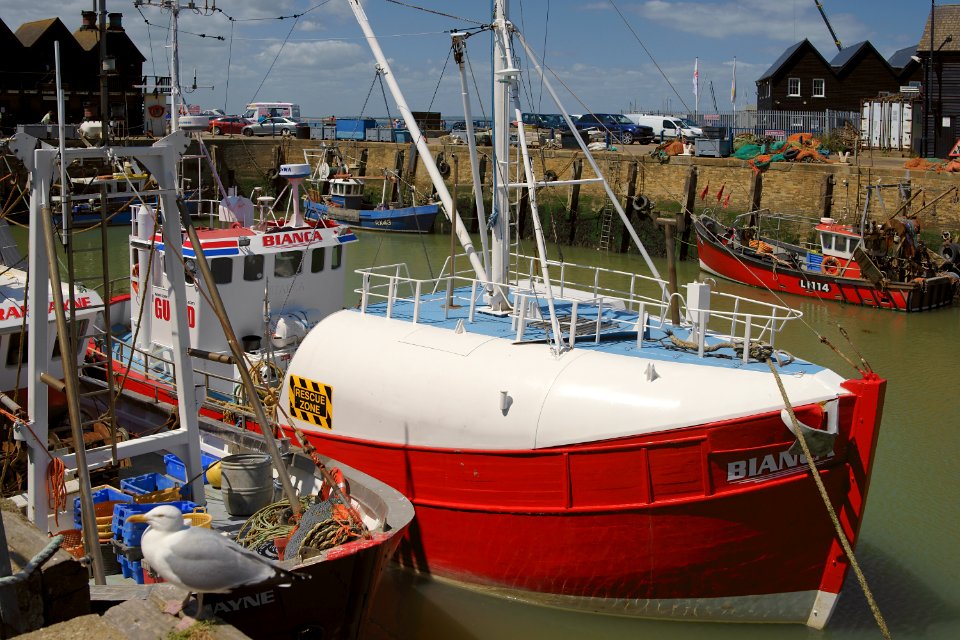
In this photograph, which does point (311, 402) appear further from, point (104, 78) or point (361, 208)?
point (361, 208)

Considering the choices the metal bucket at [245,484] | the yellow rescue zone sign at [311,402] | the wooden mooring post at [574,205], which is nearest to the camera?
the metal bucket at [245,484]

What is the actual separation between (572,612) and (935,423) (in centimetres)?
880

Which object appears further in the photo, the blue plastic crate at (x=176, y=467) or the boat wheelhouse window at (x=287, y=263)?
the boat wheelhouse window at (x=287, y=263)

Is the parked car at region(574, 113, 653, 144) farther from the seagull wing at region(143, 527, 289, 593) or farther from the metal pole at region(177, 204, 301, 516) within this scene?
the seagull wing at region(143, 527, 289, 593)

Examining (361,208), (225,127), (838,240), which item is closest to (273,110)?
(225,127)

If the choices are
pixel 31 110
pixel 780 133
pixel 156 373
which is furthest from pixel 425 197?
pixel 156 373

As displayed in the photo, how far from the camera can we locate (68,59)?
50.2m

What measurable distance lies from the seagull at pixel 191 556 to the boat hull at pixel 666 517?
381 cm

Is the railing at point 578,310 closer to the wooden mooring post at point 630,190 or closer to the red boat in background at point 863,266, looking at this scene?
the red boat in background at point 863,266

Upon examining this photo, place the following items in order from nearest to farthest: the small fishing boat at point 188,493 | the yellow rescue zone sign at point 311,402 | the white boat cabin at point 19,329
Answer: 1. the small fishing boat at point 188,493
2. the yellow rescue zone sign at point 311,402
3. the white boat cabin at point 19,329

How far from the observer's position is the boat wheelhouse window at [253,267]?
13.6 meters

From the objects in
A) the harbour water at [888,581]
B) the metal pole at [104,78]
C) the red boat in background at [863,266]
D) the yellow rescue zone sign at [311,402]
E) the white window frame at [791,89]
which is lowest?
the harbour water at [888,581]

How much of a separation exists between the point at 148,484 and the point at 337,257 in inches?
230

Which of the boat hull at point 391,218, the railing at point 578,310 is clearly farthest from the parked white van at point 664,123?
the railing at point 578,310
